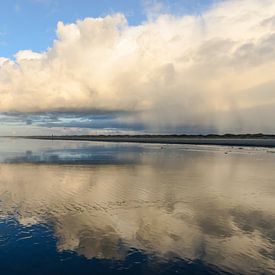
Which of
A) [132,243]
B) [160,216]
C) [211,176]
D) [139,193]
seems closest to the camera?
[132,243]

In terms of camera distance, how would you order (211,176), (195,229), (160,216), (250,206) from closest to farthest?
1. (195,229)
2. (160,216)
3. (250,206)
4. (211,176)

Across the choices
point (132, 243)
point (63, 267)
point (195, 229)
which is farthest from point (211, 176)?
point (63, 267)

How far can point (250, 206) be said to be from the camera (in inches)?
596

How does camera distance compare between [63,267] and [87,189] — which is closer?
[63,267]

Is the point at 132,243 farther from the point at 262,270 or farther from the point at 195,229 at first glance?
the point at 262,270

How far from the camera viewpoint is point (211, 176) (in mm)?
25188

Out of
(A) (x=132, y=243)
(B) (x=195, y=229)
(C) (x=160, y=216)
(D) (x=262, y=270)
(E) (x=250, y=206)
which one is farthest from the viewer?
(E) (x=250, y=206)

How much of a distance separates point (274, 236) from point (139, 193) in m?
8.07

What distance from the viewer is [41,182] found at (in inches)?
844

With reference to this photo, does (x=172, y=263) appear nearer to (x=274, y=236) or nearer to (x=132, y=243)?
(x=132, y=243)

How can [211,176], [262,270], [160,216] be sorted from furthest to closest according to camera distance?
[211,176], [160,216], [262,270]

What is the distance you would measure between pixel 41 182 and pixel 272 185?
1406cm

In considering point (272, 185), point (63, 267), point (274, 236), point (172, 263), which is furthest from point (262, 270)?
point (272, 185)

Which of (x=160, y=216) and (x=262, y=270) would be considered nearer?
(x=262, y=270)
